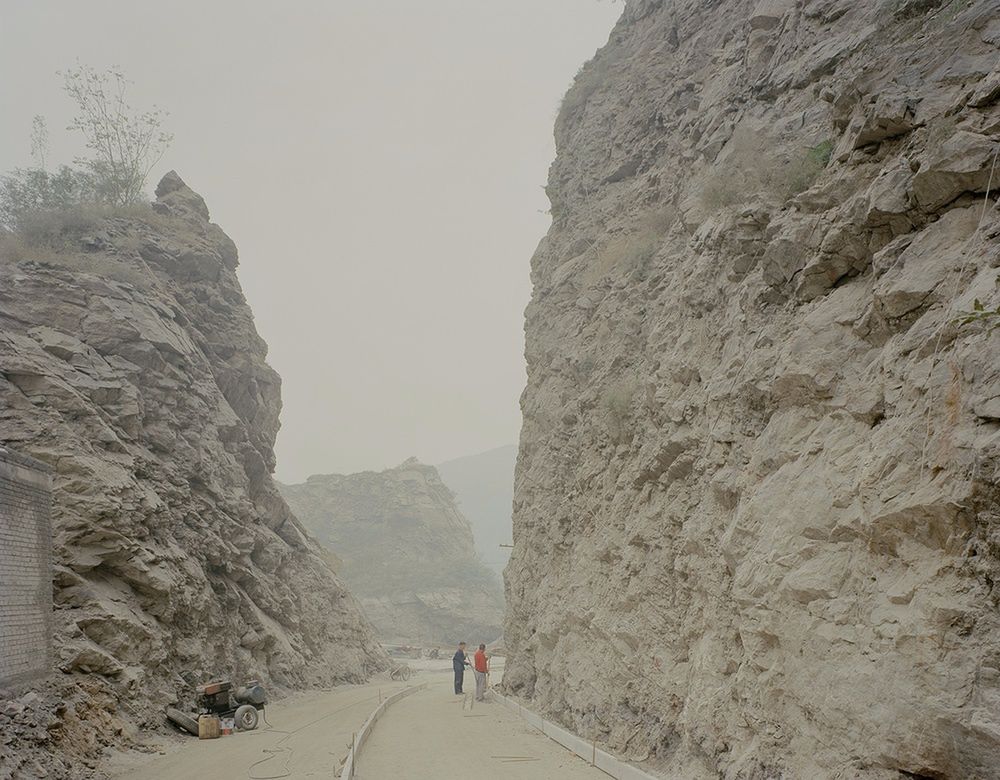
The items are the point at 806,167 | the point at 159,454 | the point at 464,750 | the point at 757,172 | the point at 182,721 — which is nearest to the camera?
the point at 806,167

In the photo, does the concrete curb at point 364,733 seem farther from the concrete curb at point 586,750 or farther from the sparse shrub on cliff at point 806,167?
the sparse shrub on cliff at point 806,167

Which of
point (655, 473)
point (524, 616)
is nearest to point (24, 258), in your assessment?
point (524, 616)

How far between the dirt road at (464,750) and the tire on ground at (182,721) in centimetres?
408

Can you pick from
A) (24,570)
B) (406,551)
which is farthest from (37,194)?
(406,551)

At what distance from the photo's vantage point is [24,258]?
2300 cm

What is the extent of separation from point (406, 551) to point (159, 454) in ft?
181

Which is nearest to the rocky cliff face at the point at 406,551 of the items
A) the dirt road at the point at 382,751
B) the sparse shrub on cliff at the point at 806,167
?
the dirt road at the point at 382,751

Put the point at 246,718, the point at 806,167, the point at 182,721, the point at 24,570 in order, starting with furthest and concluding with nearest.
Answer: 1. the point at 246,718
2. the point at 182,721
3. the point at 24,570
4. the point at 806,167

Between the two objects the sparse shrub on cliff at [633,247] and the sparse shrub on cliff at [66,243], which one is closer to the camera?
the sparse shrub on cliff at [633,247]

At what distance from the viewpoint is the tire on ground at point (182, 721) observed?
17109 mm

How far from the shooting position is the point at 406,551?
75938mm

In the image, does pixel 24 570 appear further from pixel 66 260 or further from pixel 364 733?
pixel 66 260

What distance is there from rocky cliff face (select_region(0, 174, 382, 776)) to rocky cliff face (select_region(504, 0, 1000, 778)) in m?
10.3

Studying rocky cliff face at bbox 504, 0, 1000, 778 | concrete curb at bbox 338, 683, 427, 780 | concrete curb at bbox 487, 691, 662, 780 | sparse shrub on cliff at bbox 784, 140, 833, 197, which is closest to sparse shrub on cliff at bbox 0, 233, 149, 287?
concrete curb at bbox 338, 683, 427, 780
